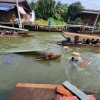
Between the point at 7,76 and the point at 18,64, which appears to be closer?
the point at 7,76

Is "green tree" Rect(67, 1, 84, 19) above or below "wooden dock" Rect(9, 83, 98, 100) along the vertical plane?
above

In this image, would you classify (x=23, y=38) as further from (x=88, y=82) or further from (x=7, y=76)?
(x=88, y=82)

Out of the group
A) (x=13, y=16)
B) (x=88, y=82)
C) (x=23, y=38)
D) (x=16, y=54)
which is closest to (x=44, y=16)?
(x=13, y=16)

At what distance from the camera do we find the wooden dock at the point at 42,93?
11.2 ft

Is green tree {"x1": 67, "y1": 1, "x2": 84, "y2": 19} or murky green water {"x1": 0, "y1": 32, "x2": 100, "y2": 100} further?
green tree {"x1": 67, "y1": 1, "x2": 84, "y2": 19}

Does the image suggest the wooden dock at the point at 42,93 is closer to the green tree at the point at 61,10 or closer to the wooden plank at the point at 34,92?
the wooden plank at the point at 34,92

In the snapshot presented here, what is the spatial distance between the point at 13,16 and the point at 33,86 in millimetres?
23083

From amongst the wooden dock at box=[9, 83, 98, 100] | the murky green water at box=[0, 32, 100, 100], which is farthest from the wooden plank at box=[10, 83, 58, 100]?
the murky green water at box=[0, 32, 100, 100]

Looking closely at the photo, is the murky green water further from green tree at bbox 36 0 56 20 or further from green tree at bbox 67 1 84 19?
green tree at bbox 67 1 84 19

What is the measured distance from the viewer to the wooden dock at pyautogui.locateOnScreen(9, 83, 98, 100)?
341 centimetres

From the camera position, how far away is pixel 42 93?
360 centimetres

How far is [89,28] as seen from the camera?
23.7 metres

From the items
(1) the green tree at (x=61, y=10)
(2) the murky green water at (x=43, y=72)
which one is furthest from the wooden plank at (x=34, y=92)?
(1) the green tree at (x=61, y=10)

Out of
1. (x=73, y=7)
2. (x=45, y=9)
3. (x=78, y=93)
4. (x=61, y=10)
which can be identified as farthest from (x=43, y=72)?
(x=73, y=7)
